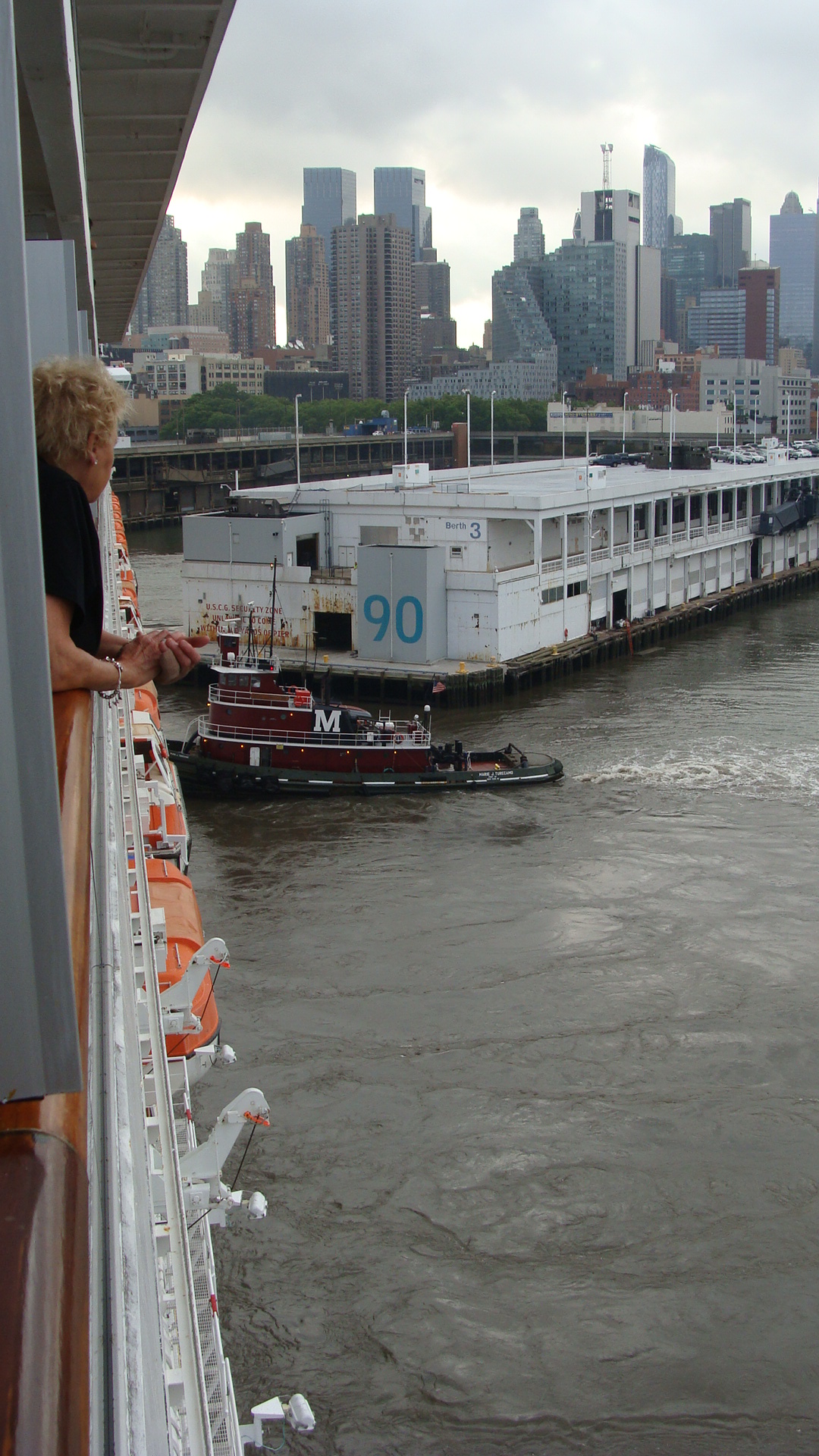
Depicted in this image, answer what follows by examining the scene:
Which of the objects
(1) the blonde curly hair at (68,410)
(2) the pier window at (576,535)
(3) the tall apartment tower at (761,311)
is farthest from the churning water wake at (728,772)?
(3) the tall apartment tower at (761,311)

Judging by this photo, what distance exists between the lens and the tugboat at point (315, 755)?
21.5 meters

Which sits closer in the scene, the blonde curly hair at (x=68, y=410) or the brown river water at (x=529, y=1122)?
the blonde curly hair at (x=68, y=410)

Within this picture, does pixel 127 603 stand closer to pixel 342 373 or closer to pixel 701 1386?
pixel 701 1386

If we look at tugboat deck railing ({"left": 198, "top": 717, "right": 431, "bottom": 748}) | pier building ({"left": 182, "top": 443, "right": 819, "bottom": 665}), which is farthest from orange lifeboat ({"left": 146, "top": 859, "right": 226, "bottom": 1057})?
pier building ({"left": 182, "top": 443, "right": 819, "bottom": 665})

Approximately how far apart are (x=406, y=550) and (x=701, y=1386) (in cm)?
2216

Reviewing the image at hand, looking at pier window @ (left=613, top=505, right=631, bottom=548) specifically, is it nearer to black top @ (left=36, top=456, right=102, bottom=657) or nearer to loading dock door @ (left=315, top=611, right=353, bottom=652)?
loading dock door @ (left=315, top=611, right=353, bottom=652)

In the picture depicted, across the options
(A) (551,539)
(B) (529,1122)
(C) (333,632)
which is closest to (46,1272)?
(B) (529,1122)

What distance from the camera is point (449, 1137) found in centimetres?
1056

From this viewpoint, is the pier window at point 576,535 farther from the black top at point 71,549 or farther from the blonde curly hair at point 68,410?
the black top at point 71,549

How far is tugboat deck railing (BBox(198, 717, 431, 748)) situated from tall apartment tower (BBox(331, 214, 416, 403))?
5687 inches

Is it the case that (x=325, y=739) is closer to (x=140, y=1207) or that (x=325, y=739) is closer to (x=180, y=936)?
(x=180, y=936)

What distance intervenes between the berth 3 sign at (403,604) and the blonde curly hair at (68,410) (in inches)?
1027

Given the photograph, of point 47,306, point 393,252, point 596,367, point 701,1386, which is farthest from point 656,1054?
point 393,252

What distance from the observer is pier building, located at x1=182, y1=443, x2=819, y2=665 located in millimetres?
28641
